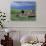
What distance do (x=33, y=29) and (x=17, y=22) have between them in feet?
1.66

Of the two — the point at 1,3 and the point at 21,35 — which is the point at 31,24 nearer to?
the point at 21,35

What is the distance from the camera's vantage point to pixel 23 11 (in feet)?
14.1

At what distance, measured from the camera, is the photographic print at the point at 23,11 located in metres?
4.25

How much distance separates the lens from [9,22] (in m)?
4.27

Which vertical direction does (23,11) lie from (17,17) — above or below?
above

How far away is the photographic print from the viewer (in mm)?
4254

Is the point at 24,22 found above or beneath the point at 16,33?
above

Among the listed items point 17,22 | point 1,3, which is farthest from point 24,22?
point 1,3

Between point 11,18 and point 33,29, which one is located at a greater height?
point 11,18

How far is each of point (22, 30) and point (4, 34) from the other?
0.53 meters

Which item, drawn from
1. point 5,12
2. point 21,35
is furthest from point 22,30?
point 5,12

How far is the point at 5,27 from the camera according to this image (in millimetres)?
4270

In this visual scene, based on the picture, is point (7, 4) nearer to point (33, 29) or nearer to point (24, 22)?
point (24, 22)

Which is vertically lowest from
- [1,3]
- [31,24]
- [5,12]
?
[31,24]
